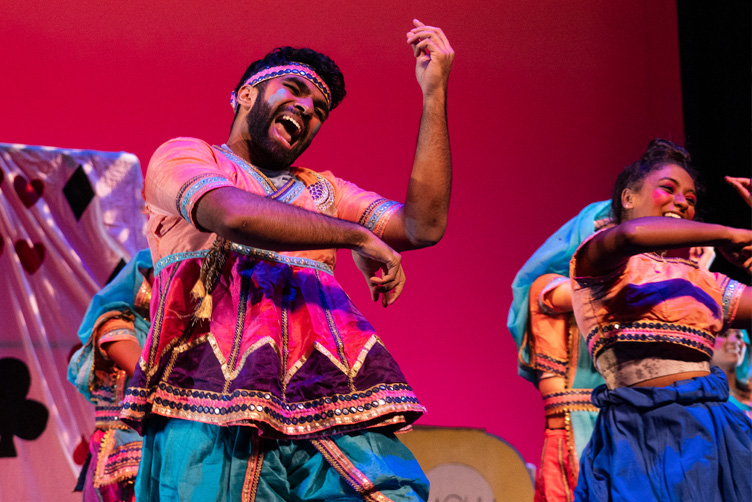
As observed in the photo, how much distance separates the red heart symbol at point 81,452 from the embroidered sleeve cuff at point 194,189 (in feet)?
8.60

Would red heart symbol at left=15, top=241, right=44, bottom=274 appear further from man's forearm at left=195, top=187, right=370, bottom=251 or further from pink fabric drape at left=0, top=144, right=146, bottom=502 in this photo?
man's forearm at left=195, top=187, right=370, bottom=251

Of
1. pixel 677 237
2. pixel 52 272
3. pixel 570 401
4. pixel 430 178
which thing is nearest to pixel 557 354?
pixel 570 401

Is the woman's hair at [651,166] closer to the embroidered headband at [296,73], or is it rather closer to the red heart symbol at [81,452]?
the embroidered headband at [296,73]

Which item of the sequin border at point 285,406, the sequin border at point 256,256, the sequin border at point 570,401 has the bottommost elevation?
the sequin border at point 570,401

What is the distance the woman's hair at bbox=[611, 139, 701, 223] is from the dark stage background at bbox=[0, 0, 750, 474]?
995 millimetres

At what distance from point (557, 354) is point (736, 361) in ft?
2.22

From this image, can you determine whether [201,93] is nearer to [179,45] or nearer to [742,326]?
[179,45]

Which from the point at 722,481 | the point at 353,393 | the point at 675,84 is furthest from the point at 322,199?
the point at 675,84

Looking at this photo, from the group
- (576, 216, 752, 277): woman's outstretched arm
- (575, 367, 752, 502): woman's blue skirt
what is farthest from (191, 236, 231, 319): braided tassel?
(575, 367, 752, 502): woman's blue skirt

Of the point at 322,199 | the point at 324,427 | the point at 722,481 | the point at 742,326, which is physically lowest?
the point at 722,481

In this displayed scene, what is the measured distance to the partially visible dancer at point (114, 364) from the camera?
3102mm

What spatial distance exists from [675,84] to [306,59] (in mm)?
3188

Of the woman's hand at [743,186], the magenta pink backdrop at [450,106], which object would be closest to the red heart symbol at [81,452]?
→ the magenta pink backdrop at [450,106]

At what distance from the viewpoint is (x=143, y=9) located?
333 centimetres
